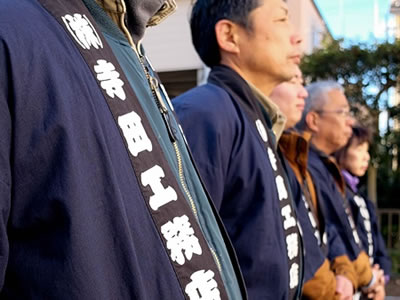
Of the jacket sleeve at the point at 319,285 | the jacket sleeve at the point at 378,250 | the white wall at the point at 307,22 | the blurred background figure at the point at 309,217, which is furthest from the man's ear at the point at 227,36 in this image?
the white wall at the point at 307,22

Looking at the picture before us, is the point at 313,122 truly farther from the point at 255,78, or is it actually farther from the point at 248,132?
the point at 248,132

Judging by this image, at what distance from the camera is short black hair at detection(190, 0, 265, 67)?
1956 millimetres

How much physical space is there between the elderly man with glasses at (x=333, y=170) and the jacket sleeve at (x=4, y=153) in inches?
87.8

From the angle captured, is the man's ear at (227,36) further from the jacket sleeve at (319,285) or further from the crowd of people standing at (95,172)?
the jacket sleeve at (319,285)

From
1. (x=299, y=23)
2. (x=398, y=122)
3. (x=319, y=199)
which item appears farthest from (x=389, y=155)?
(x=319, y=199)

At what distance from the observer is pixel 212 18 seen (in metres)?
1.98

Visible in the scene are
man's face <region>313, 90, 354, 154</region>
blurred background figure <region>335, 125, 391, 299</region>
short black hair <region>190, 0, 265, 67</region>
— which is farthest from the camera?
blurred background figure <region>335, 125, 391, 299</region>

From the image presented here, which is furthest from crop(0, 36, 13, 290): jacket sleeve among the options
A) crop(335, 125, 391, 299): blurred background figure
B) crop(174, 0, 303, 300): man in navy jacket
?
crop(335, 125, 391, 299): blurred background figure

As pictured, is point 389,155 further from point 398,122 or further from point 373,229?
point 373,229

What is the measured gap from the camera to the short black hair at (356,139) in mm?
4145

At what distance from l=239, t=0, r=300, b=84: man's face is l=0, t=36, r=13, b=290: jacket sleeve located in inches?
53.1

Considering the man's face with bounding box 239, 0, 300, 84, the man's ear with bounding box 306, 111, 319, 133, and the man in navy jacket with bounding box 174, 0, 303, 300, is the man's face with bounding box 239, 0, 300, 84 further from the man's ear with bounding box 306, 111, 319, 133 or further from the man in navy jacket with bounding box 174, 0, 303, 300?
the man's ear with bounding box 306, 111, 319, 133

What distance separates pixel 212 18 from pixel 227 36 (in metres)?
0.08

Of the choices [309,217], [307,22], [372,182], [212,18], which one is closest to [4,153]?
[212,18]
